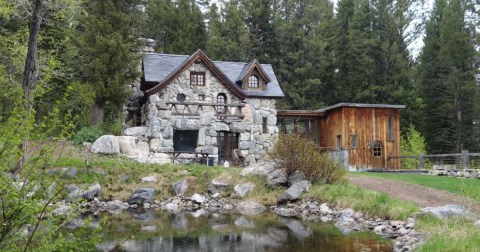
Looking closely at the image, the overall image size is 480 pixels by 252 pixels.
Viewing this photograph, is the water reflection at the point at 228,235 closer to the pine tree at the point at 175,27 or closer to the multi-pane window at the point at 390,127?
the multi-pane window at the point at 390,127

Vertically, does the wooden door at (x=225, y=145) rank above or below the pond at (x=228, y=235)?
above

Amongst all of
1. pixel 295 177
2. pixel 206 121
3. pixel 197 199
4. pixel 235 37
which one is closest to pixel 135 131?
pixel 206 121

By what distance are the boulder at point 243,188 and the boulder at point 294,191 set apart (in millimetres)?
1462

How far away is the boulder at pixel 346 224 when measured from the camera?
11850mm

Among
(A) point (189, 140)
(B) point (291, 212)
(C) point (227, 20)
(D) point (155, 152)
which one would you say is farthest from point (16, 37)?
(C) point (227, 20)

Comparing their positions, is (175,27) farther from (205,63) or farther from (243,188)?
(243,188)

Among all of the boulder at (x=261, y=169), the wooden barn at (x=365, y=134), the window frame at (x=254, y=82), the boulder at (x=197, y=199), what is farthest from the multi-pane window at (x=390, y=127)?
the boulder at (x=197, y=199)

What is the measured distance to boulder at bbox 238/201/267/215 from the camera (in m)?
15.7

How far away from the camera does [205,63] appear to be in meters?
26.2

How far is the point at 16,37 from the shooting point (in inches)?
829

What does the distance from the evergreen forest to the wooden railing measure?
284 cm

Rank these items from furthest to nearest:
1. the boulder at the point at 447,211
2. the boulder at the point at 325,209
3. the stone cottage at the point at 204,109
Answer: the stone cottage at the point at 204,109
the boulder at the point at 325,209
the boulder at the point at 447,211

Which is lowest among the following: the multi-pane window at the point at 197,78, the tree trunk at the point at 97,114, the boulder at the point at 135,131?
the boulder at the point at 135,131

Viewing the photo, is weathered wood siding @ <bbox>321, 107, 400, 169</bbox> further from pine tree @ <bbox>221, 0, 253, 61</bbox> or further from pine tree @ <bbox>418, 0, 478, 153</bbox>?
pine tree @ <bbox>221, 0, 253, 61</bbox>
